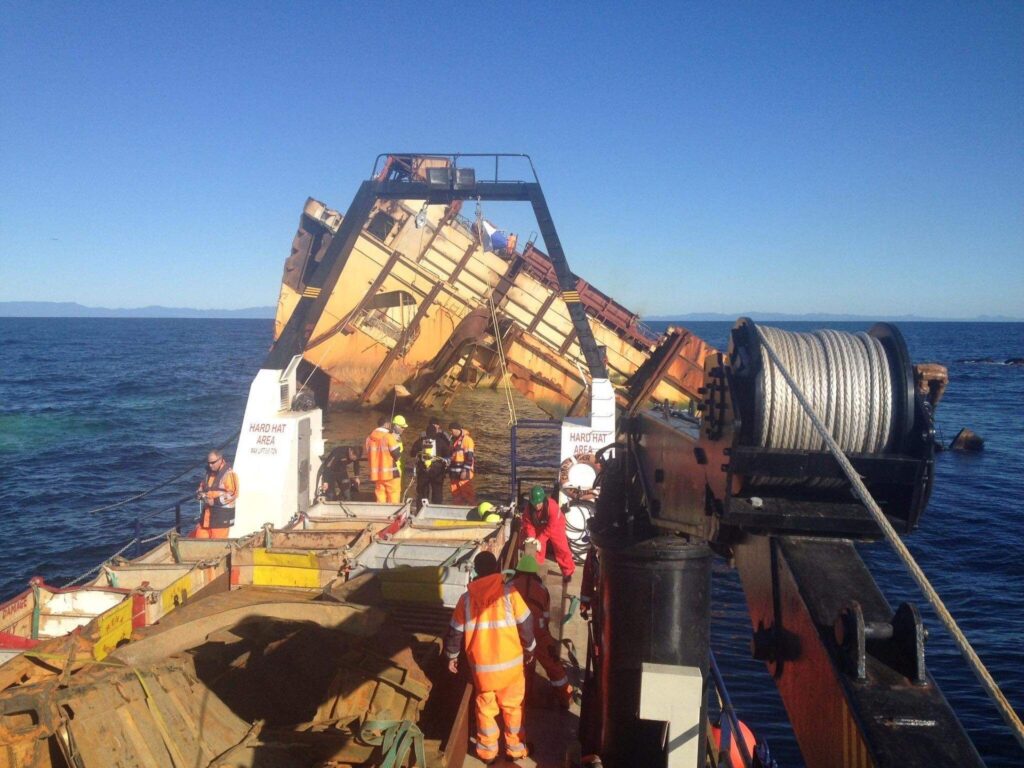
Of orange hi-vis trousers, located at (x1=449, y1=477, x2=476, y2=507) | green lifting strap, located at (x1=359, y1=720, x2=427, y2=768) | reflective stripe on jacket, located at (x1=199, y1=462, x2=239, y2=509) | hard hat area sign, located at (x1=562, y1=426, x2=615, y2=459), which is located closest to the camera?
green lifting strap, located at (x1=359, y1=720, x2=427, y2=768)

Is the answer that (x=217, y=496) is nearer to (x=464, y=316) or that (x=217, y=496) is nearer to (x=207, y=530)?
(x=207, y=530)

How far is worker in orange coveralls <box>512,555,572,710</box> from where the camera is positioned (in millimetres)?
5215

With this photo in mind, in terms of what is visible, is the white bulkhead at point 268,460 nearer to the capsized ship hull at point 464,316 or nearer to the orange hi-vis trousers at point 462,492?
the orange hi-vis trousers at point 462,492

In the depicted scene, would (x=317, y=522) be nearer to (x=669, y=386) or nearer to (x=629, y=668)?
(x=629, y=668)

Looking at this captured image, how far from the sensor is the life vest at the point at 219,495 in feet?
31.6

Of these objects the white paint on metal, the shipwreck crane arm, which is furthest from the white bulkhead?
the shipwreck crane arm

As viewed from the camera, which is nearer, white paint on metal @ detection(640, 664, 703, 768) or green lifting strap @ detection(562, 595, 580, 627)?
white paint on metal @ detection(640, 664, 703, 768)

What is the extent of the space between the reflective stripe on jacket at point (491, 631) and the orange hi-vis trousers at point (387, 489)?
6705 millimetres

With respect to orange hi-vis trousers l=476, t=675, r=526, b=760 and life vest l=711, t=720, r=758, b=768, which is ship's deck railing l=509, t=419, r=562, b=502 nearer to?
life vest l=711, t=720, r=758, b=768

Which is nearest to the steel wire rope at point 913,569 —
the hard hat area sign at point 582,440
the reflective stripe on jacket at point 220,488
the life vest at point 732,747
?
the life vest at point 732,747

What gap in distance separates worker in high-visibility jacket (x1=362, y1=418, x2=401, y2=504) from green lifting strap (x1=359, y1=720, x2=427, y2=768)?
258 inches

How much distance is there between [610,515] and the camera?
4250 millimetres

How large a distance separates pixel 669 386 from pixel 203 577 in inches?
668

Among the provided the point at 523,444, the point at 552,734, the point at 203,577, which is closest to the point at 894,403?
the point at 552,734
